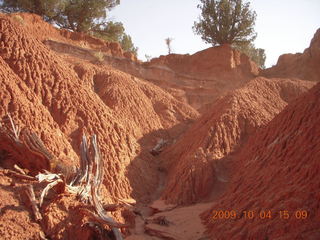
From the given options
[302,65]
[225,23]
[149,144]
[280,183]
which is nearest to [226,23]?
[225,23]

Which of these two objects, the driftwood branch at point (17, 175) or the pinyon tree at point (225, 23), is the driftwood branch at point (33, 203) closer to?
the driftwood branch at point (17, 175)

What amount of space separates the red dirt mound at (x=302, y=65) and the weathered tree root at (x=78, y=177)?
51.0 ft

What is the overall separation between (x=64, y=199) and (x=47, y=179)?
473 mm

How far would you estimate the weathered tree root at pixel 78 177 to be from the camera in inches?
244

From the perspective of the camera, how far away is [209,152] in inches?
407

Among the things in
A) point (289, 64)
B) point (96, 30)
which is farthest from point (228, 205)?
point (96, 30)

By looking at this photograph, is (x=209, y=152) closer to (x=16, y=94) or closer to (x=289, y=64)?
(x=16, y=94)

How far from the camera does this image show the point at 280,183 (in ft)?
21.4

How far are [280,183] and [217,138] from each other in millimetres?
4405
